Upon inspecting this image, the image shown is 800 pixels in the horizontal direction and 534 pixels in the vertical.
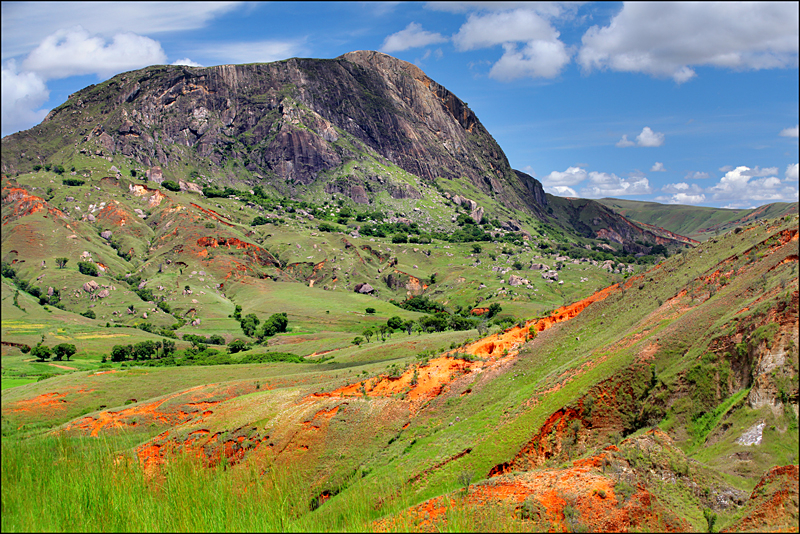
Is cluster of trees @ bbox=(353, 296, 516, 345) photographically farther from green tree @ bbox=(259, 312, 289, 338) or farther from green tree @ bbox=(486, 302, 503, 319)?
green tree @ bbox=(259, 312, 289, 338)

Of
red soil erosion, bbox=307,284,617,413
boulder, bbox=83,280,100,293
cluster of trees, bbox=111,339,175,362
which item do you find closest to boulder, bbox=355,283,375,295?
boulder, bbox=83,280,100,293

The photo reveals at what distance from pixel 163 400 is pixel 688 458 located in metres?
42.7

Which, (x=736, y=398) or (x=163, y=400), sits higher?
(x=736, y=398)

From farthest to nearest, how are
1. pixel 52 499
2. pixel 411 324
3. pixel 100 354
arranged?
pixel 411 324
pixel 100 354
pixel 52 499

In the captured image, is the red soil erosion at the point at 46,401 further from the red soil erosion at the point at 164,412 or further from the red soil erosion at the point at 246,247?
the red soil erosion at the point at 246,247

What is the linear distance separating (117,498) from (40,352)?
93.4 meters

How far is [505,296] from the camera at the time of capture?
520ft

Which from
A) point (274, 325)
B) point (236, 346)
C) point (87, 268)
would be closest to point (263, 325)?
point (274, 325)

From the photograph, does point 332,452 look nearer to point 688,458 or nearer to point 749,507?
point 688,458

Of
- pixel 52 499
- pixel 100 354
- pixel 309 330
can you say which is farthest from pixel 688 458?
pixel 309 330

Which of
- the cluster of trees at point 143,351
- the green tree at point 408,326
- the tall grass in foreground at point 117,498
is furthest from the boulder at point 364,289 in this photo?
the tall grass in foreground at point 117,498

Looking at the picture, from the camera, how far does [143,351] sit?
329ft

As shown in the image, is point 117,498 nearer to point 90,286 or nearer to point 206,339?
point 206,339

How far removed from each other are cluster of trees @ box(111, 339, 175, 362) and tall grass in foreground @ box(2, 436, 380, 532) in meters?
96.6
